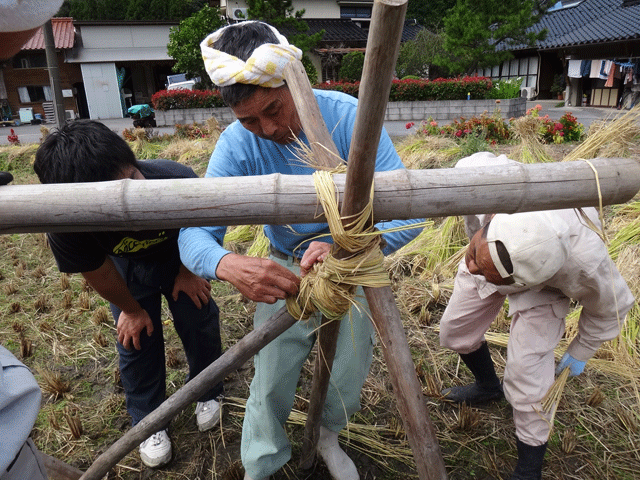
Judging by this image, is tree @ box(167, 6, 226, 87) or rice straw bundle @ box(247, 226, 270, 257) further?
tree @ box(167, 6, 226, 87)

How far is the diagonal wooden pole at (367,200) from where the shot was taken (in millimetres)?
801

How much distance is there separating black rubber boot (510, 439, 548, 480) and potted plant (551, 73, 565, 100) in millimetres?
19972

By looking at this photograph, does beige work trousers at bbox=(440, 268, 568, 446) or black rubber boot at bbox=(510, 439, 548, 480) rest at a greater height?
beige work trousers at bbox=(440, 268, 568, 446)

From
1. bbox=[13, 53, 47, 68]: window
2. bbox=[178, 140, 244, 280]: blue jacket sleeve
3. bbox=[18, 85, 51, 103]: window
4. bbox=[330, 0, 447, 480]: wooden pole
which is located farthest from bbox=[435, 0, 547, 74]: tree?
bbox=[18, 85, 51, 103]: window

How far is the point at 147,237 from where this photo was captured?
6.52 feet

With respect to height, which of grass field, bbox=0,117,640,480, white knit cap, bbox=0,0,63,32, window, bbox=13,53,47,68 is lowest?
grass field, bbox=0,117,640,480

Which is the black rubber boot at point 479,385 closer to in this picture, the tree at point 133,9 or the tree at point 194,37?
the tree at point 194,37

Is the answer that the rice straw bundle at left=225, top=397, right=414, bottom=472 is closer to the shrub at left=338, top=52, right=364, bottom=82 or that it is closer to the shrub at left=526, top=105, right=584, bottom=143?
the shrub at left=526, top=105, right=584, bottom=143

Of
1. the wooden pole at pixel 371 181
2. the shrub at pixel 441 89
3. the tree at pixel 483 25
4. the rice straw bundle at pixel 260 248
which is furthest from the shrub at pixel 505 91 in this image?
the wooden pole at pixel 371 181

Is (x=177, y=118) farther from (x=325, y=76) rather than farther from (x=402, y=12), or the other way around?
(x=402, y=12)

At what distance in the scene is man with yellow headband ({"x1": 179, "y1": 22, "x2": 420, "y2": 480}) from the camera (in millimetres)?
1426

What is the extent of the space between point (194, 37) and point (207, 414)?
1645 centimetres

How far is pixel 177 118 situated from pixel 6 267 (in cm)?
923

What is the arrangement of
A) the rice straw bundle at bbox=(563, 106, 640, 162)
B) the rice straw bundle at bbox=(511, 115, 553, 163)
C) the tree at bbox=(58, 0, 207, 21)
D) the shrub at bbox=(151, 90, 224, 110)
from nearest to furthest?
1. the rice straw bundle at bbox=(563, 106, 640, 162)
2. the rice straw bundle at bbox=(511, 115, 553, 163)
3. the shrub at bbox=(151, 90, 224, 110)
4. the tree at bbox=(58, 0, 207, 21)
